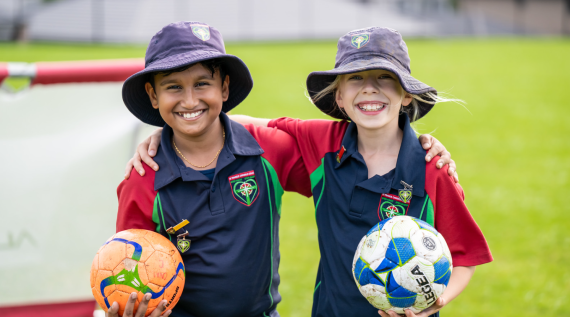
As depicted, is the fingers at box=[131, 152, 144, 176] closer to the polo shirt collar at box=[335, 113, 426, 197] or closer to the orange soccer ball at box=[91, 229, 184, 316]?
the orange soccer ball at box=[91, 229, 184, 316]

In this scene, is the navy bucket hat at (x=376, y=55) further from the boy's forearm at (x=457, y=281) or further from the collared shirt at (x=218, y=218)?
the boy's forearm at (x=457, y=281)

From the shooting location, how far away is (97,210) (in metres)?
4.12

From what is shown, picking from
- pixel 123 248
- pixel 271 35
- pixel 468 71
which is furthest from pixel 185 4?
pixel 123 248

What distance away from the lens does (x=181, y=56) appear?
2.66 metres

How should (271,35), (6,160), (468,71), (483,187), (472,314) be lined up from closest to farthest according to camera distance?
1. (6,160)
2. (472,314)
3. (483,187)
4. (468,71)
5. (271,35)

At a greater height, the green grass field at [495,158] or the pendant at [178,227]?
the pendant at [178,227]

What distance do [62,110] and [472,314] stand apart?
3553 mm

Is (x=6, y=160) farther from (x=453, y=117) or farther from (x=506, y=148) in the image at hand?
(x=453, y=117)

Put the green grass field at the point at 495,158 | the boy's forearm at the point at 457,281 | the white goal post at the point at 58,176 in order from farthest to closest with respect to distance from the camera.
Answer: the green grass field at the point at 495,158 < the white goal post at the point at 58,176 < the boy's forearm at the point at 457,281

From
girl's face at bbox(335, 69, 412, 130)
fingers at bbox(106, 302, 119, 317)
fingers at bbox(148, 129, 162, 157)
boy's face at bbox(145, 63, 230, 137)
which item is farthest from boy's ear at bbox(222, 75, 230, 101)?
fingers at bbox(106, 302, 119, 317)

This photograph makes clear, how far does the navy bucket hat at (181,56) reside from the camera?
2.66 metres

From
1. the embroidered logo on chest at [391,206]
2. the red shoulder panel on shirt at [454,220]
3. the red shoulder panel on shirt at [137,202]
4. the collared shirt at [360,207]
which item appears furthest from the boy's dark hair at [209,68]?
the red shoulder panel on shirt at [454,220]

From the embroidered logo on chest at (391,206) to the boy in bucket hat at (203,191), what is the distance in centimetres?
58

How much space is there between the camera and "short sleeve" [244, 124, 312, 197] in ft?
9.77
